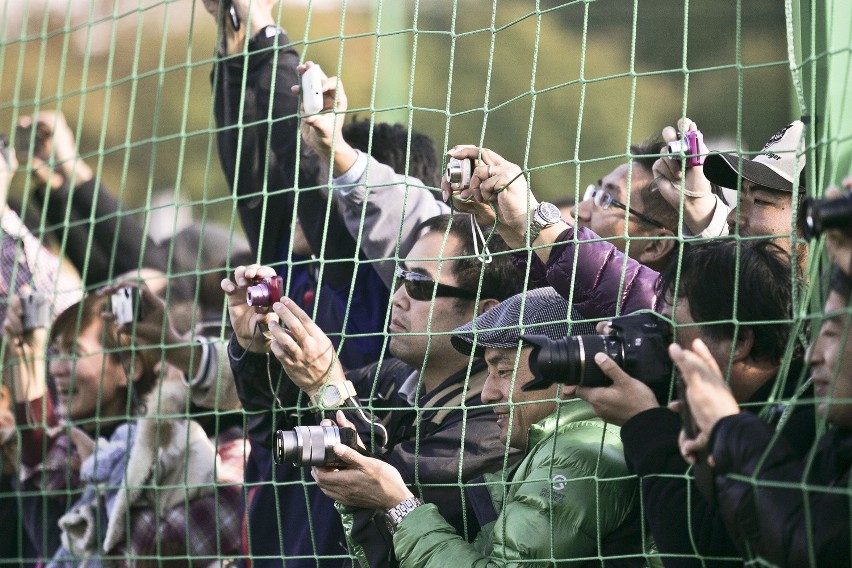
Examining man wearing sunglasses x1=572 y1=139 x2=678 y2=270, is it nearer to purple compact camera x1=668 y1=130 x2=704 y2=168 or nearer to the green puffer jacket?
purple compact camera x1=668 y1=130 x2=704 y2=168

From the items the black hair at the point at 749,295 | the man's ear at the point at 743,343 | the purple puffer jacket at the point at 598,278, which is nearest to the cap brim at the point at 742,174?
the purple puffer jacket at the point at 598,278

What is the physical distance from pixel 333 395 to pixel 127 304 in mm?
856

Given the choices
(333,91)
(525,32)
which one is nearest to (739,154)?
(333,91)

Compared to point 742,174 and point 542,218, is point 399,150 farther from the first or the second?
point 742,174

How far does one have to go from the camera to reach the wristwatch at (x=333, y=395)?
8.74 feet

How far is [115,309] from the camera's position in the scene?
3.30m

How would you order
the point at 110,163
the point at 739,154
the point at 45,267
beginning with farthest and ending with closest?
the point at 110,163, the point at 45,267, the point at 739,154

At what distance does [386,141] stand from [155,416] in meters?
0.94

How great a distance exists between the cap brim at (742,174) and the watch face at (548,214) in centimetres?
32

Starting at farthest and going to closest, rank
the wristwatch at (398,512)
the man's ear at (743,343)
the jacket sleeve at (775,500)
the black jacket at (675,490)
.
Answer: the wristwatch at (398,512), the man's ear at (743,343), the black jacket at (675,490), the jacket sleeve at (775,500)

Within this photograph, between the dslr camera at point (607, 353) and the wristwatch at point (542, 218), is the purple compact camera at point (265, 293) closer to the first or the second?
the wristwatch at point (542, 218)

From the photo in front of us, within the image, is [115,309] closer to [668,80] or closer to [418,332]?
[418,332]

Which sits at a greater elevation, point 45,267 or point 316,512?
point 45,267

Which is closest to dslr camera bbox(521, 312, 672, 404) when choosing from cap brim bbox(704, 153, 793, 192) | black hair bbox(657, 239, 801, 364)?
black hair bbox(657, 239, 801, 364)
